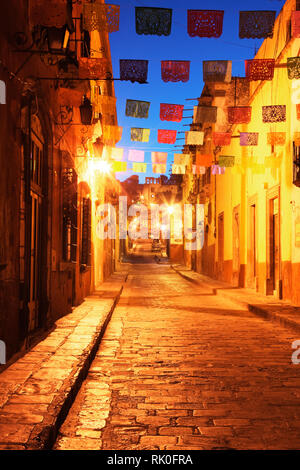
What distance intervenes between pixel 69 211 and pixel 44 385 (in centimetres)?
606

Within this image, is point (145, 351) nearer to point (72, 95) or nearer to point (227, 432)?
point (227, 432)

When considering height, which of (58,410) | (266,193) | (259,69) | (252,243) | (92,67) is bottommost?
(58,410)

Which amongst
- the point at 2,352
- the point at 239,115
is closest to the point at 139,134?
the point at 239,115

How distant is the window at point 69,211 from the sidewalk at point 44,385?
261 centimetres

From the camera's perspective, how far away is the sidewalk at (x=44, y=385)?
134 inches

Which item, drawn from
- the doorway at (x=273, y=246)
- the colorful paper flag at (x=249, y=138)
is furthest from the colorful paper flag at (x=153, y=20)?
the doorway at (x=273, y=246)

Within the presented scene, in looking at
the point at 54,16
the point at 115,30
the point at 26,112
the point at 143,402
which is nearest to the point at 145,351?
the point at 143,402

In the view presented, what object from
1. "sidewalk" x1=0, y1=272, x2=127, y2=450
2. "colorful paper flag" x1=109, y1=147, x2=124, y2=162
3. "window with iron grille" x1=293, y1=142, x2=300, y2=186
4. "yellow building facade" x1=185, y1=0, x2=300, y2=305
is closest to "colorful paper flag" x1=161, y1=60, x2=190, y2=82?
"yellow building facade" x1=185, y1=0, x2=300, y2=305

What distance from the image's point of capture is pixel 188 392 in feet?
16.6

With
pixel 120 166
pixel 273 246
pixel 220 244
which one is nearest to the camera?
pixel 273 246

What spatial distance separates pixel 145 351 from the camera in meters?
7.19

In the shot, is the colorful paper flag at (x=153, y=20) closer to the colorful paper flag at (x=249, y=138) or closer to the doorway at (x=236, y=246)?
the colorful paper flag at (x=249, y=138)

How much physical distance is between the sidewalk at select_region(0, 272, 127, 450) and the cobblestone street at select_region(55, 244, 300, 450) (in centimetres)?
20

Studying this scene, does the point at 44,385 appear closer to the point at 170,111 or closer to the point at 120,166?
the point at 170,111
